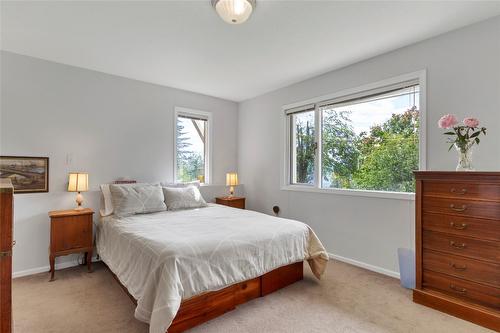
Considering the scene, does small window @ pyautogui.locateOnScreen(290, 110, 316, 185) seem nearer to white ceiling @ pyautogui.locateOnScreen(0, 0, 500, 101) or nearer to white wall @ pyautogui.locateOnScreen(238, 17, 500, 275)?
white wall @ pyautogui.locateOnScreen(238, 17, 500, 275)

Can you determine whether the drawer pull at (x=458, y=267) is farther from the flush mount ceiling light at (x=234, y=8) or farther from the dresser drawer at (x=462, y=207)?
the flush mount ceiling light at (x=234, y=8)

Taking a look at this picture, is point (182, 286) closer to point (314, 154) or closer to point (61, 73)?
point (314, 154)

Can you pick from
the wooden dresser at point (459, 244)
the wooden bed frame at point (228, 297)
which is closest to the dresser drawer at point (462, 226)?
the wooden dresser at point (459, 244)

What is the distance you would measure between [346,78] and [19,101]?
399 centimetres

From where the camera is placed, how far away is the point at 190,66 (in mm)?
3314

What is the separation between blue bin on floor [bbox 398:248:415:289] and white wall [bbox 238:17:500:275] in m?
0.20

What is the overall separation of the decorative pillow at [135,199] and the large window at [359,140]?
2085mm

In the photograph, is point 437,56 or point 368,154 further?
point 368,154

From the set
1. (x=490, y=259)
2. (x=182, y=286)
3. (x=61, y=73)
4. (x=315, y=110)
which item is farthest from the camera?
(x=315, y=110)

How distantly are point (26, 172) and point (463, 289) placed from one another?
454 centimetres

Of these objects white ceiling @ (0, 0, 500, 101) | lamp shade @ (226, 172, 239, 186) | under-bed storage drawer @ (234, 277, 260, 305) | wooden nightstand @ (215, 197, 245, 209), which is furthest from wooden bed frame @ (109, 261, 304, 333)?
white ceiling @ (0, 0, 500, 101)

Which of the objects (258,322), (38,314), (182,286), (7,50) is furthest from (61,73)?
(258,322)

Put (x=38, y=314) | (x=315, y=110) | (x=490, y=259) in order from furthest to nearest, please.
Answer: (x=315, y=110) → (x=38, y=314) → (x=490, y=259)

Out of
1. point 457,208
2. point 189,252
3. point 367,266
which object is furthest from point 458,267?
point 189,252
